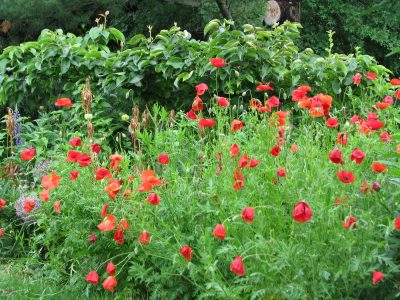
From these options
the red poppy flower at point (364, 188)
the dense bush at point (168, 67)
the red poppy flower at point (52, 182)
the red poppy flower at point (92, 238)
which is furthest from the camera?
the dense bush at point (168, 67)

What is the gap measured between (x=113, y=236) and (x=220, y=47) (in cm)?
256

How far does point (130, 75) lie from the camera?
5977 millimetres

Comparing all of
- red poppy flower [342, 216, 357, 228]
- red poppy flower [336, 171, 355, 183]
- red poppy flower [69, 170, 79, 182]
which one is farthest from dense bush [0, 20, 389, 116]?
red poppy flower [342, 216, 357, 228]

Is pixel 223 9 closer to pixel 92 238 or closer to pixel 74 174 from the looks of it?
pixel 74 174

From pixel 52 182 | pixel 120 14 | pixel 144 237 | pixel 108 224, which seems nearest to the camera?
pixel 144 237

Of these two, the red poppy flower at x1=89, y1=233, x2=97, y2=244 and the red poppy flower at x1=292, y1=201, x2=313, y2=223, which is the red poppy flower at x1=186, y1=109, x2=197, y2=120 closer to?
the red poppy flower at x1=89, y1=233, x2=97, y2=244

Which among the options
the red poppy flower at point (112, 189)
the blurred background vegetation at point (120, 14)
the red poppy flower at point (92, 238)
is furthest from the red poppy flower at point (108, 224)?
the blurred background vegetation at point (120, 14)

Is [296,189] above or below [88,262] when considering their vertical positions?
above

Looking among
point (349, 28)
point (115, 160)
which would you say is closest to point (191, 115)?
point (115, 160)

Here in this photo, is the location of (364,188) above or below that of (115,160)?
above

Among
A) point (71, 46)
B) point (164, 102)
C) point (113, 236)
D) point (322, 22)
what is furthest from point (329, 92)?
point (322, 22)

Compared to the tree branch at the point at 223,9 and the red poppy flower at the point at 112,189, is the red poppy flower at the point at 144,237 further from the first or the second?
the tree branch at the point at 223,9

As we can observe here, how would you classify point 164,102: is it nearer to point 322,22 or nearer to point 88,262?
point 88,262

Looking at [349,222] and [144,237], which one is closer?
[349,222]
